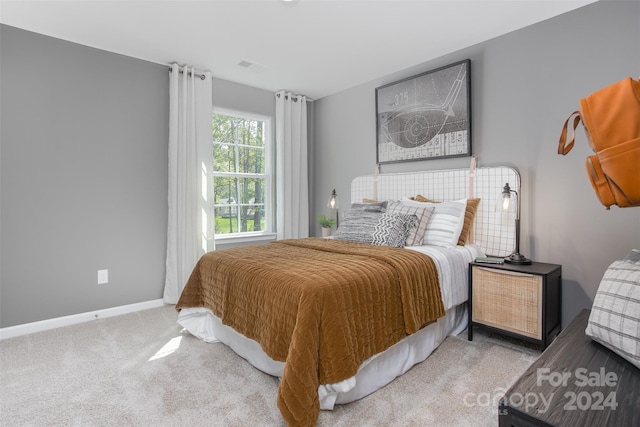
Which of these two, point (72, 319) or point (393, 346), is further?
point (72, 319)

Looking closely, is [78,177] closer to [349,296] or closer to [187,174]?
[187,174]

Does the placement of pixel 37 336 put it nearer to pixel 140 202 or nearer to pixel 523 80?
pixel 140 202

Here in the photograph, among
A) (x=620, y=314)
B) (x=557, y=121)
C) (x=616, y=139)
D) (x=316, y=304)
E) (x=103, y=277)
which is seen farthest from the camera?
(x=103, y=277)

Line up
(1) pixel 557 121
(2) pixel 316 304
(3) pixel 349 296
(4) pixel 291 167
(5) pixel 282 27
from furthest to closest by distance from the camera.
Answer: (4) pixel 291 167
(5) pixel 282 27
(1) pixel 557 121
(3) pixel 349 296
(2) pixel 316 304

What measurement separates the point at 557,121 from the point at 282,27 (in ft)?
7.46

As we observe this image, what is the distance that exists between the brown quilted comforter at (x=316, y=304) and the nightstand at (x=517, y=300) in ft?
1.41

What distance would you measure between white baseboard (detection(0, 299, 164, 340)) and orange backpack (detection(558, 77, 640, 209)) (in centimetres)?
364

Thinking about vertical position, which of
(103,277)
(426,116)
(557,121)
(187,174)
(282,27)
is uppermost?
(282,27)

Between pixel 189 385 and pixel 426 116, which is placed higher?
pixel 426 116

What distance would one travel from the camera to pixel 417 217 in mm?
2795

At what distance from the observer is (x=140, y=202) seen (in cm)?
332

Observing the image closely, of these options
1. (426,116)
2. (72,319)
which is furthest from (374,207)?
(72,319)

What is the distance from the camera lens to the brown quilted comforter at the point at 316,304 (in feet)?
4.92

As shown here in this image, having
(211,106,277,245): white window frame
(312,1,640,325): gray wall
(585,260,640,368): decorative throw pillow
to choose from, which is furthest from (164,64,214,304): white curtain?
(585,260,640,368): decorative throw pillow
